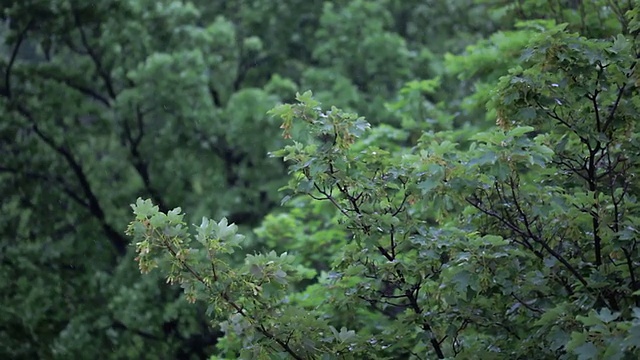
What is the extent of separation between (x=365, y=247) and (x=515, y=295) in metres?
0.94

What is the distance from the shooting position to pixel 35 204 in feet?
37.9

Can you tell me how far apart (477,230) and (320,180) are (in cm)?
112

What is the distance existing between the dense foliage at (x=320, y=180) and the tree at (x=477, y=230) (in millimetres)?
18

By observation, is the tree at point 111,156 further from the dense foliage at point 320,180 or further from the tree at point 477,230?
the tree at point 477,230

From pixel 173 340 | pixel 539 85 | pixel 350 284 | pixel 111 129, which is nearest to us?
pixel 539 85

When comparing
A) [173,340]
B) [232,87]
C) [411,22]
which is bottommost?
[173,340]

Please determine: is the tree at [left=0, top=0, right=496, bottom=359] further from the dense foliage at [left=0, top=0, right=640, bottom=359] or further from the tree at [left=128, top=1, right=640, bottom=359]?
the tree at [left=128, top=1, right=640, bottom=359]

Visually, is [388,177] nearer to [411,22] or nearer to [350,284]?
[350,284]

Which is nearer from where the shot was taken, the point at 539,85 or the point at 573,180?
the point at 539,85

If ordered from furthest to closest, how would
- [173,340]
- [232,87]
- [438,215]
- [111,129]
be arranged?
[232,87] < [111,129] < [173,340] < [438,215]

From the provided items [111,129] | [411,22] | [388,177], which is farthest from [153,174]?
[388,177]

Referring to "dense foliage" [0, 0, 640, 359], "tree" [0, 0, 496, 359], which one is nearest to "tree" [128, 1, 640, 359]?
"dense foliage" [0, 0, 640, 359]

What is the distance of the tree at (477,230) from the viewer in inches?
179

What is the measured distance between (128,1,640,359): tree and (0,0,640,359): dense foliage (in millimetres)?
18
